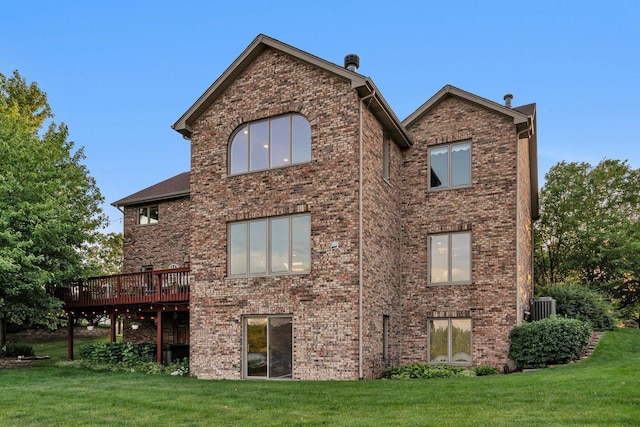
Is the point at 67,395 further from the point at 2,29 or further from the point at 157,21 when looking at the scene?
the point at 2,29

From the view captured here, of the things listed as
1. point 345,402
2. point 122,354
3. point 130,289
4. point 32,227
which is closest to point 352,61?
point 345,402

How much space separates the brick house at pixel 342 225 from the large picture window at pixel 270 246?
1.6 inches

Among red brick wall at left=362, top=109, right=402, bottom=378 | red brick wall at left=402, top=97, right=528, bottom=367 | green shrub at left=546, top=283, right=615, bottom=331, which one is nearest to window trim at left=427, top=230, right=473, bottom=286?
red brick wall at left=402, top=97, right=528, bottom=367

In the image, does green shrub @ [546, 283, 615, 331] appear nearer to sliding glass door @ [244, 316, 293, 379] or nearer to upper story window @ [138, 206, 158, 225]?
sliding glass door @ [244, 316, 293, 379]

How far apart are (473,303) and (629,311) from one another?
19421mm

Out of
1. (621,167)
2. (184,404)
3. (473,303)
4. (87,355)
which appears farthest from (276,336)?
(621,167)

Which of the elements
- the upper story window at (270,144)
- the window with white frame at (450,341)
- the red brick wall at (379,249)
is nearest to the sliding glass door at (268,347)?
the red brick wall at (379,249)

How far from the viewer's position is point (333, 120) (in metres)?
14.5

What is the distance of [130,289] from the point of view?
19875mm

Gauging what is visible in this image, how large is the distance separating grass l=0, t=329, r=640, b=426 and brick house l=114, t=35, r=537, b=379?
1.97 meters

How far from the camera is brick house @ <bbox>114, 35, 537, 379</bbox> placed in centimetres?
1413

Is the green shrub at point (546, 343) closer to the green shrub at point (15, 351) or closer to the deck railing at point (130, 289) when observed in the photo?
the deck railing at point (130, 289)

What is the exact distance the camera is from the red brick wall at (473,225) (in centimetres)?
1555

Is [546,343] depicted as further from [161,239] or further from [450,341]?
[161,239]
